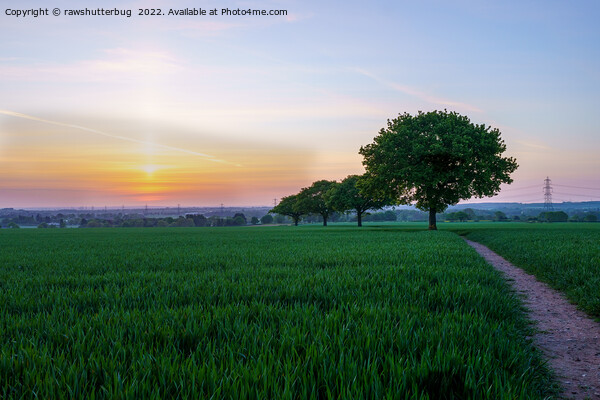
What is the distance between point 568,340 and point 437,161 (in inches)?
1506

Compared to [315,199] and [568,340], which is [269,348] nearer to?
[568,340]

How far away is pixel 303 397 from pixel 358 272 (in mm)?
7160

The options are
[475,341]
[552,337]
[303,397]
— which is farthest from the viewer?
[552,337]

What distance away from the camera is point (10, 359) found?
11.0 feet

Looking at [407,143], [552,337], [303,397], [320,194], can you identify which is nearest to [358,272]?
[552,337]

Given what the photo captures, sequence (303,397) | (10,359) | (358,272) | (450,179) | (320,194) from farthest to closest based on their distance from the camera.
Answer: (320,194) < (450,179) < (358,272) < (10,359) < (303,397)

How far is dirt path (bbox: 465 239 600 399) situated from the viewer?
4188 millimetres

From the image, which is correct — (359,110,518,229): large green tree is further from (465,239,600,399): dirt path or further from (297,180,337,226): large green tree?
(297,180,337,226): large green tree

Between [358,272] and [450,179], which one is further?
[450,179]

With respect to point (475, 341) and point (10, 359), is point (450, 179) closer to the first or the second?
point (475, 341)

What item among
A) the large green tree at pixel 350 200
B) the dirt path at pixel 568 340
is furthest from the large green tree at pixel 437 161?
the dirt path at pixel 568 340

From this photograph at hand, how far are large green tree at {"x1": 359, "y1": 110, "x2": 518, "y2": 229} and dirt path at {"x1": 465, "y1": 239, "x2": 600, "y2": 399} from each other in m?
31.5

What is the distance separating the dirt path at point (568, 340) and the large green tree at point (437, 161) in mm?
31466

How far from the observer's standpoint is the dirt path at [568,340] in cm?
419
